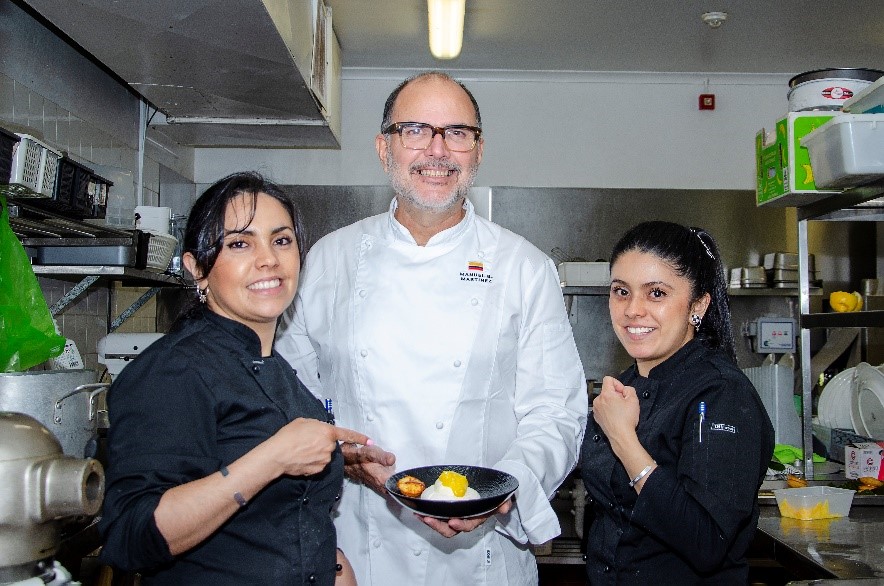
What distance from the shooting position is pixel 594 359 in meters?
5.47

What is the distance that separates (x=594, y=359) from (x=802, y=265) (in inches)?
90.3

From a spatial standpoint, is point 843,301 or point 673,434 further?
point 843,301

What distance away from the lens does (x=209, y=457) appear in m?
1.36

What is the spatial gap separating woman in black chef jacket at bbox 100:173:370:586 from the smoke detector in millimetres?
3461

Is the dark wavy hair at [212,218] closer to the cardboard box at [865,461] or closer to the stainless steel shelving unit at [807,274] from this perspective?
the stainless steel shelving unit at [807,274]

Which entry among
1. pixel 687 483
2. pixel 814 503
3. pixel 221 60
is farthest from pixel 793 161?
pixel 221 60

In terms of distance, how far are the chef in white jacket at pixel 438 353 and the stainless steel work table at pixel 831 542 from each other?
76cm

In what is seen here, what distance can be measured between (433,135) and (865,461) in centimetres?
217

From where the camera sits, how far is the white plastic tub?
2500 mm

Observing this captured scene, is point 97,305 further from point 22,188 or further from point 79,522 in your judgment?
point 79,522

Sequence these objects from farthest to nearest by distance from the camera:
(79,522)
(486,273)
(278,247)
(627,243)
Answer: (486,273) < (627,243) < (278,247) < (79,522)

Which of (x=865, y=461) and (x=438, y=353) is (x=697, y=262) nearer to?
(x=438, y=353)

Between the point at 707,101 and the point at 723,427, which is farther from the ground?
the point at 707,101

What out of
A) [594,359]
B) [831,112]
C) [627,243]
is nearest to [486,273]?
[627,243]
